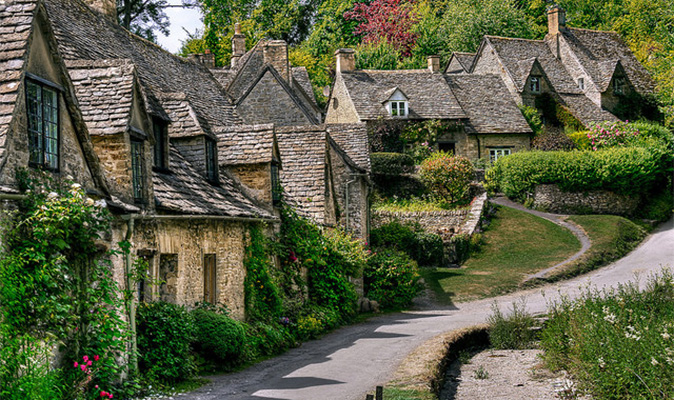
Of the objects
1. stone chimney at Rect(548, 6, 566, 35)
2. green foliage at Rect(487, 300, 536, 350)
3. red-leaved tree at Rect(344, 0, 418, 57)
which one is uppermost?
red-leaved tree at Rect(344, 0, 418, 57)

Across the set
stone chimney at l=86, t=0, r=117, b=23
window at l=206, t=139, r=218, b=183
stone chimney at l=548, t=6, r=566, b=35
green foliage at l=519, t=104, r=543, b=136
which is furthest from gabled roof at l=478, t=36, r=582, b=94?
window at l=206, t=139, r=218, b=183

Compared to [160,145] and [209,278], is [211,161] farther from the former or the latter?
[209,278]

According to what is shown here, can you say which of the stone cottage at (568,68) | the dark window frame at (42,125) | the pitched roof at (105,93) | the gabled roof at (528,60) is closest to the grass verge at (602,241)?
the stone cottage at (568,68)

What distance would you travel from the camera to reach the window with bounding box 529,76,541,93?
177 ft

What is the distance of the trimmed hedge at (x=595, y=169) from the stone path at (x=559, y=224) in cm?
121

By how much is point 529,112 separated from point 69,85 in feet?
147

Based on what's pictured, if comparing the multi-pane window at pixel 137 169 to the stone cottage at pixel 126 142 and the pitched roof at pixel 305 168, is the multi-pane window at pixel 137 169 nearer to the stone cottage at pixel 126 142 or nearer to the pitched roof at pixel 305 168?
the stone cottage at pixel 126 142

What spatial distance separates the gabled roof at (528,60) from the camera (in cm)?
5450

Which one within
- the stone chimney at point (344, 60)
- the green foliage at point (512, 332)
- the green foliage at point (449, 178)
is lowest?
the green foliage at point (512, 332)

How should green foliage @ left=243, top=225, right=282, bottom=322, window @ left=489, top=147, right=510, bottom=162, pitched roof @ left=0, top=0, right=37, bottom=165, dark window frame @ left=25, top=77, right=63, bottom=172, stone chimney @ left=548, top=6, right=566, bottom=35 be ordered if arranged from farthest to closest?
1. stone chimney @ left=548, top=6, right=566, bottom=35
2. window @ left=489, top=147, right=510, bottom=162
3. green foliage @ left=243, top=225, right=282, bottom=322
4. dark window frame @ left=25, top=77, right=63, bottom=172
5. pitched roof @ left=0, top=0, right=37, bottom=165

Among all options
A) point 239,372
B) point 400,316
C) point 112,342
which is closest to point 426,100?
point 400,316

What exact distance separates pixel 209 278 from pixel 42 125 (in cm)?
674

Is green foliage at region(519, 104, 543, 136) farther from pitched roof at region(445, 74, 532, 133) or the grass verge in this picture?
the grass verge

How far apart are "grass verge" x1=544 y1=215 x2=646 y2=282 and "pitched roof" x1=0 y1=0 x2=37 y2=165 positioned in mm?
24924
